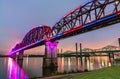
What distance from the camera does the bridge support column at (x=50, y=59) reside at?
91900 millimetres

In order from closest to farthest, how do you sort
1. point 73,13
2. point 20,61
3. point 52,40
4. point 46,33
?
point 73,13 → point 52,40 → point 46,33 → point 20,61

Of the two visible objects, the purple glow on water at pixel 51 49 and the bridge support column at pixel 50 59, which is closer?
the bridge support column at pixel 50 59

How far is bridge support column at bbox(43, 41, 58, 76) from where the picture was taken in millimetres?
91900

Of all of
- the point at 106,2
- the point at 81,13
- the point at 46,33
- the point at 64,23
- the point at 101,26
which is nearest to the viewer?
the point at 106,2

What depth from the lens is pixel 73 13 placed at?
84062mm

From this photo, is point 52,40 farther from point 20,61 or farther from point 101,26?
point 20,61

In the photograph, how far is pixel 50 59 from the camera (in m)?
95.4

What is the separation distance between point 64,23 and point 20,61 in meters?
98.7

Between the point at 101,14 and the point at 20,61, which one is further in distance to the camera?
the point at 20,61

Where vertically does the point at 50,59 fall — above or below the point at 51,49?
below

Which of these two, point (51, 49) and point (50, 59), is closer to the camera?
point (50, 59)

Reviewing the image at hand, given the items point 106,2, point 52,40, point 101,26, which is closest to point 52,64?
point 52,40

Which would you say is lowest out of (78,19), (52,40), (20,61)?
(20,61)

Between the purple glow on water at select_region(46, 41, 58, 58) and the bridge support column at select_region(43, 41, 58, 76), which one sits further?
the purple glow on water at select_region(46, 41, 58, 58)
